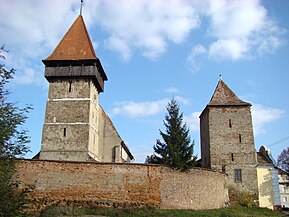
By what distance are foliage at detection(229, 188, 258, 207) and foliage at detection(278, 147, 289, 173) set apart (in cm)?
1632

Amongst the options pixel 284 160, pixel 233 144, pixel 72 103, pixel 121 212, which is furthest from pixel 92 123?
pixel 284 160

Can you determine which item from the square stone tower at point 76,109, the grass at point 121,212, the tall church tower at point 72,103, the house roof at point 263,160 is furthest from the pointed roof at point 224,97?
the grass at point 121,212

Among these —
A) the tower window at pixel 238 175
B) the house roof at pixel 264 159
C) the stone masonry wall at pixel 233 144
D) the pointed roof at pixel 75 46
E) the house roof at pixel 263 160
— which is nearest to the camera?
the tower window at pixel 238 175

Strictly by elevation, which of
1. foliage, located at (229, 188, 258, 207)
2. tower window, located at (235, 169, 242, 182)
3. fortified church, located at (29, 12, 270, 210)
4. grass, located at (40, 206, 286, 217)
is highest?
fortified church, located at (29, 12, 270, 210)

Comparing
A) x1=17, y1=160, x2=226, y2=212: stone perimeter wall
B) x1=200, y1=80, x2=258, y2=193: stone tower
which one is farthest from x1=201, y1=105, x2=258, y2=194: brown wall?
x1=17, y1=160, x2=226, y2=212: stone perimeter wall

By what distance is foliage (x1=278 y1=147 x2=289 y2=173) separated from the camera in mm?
40344

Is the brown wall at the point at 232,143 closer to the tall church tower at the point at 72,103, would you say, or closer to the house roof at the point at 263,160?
the house roof at the point at 263,160

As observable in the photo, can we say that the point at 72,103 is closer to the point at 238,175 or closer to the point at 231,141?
the point at 231,141

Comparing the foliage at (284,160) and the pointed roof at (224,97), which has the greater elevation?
the pointed roof at (224,97)

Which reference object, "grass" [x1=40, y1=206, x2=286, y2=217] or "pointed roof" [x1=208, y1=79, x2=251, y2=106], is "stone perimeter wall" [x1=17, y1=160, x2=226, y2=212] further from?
"pointed roof" [x1=208, y1=79, x2=251, y2=106]

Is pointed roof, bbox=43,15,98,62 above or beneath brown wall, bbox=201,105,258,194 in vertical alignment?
above

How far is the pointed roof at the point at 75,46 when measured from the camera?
1088 inches

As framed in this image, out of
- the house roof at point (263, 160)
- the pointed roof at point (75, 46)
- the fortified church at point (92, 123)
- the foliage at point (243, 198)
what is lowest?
the foliage at point (243, 198)

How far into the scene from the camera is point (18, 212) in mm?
9602
